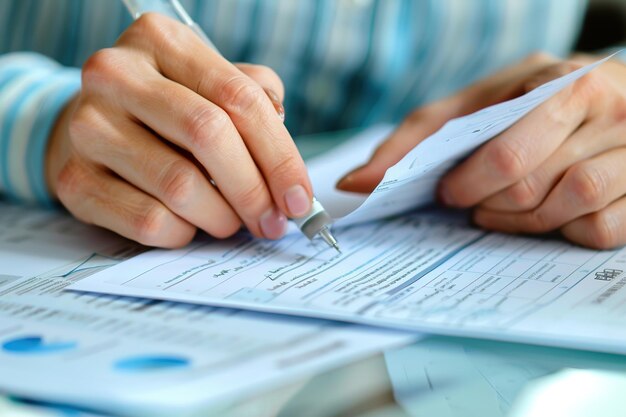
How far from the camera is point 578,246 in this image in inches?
22.5

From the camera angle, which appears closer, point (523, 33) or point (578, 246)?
point (578, 246)

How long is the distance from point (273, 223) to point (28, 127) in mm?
311

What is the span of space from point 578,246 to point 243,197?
0.85 ft

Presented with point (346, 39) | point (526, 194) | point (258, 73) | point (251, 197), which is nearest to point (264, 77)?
point (258, 73)

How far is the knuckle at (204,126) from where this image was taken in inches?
20.1

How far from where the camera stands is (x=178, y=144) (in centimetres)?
54

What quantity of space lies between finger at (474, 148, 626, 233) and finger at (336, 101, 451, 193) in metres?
0.12

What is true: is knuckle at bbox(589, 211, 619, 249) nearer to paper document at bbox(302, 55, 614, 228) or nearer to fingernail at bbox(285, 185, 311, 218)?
paper document at bbox(302, 55, 614, 228)

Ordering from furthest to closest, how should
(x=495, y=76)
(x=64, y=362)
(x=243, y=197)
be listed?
1. (x=495, y=76)
2. (x=243, y=197)
3. (x=64, y=362)

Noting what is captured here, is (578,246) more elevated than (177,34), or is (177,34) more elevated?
(177,34)

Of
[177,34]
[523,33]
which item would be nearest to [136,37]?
[177,34]

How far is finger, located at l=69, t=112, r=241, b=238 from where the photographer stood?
54cm

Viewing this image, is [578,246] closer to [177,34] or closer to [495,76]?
[495,76]

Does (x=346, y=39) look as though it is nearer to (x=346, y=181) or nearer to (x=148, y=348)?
(x=346, y=181)
